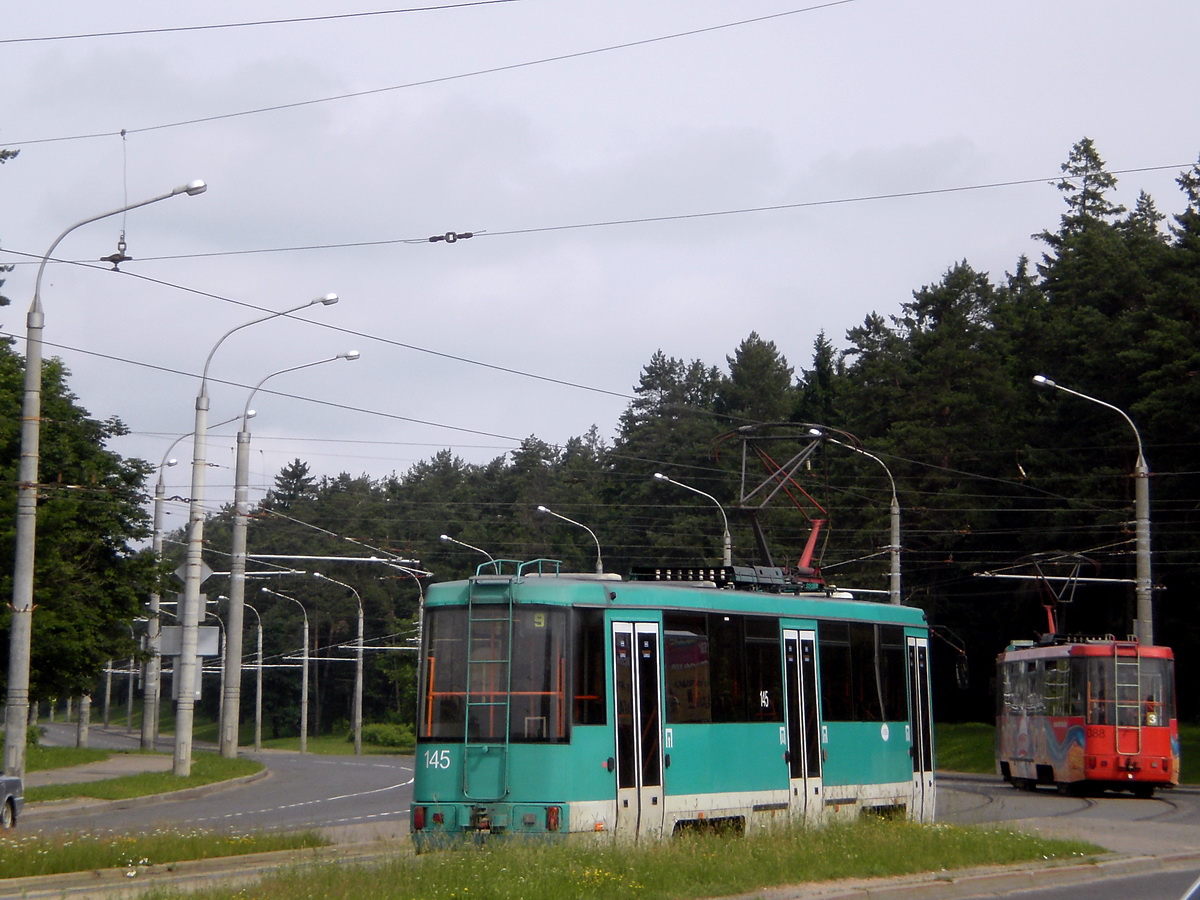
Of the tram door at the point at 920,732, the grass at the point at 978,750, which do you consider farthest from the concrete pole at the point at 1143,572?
the tram door at the point at 920,732

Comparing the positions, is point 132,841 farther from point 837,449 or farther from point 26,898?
point 837,449

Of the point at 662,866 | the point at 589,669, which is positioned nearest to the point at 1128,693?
the point at 589,669

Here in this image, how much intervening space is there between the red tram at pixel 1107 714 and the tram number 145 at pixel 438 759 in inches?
788

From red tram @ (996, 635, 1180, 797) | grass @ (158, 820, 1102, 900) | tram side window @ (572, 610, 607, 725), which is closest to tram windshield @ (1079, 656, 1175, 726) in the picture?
red tram @ (996, 635, 1180, 797)

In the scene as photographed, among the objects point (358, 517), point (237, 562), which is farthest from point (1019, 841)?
point (358, 517)

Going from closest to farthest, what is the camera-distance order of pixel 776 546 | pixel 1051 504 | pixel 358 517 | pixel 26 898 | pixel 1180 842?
pixel 26 898
pixel 1180 842
pixel 1051 504
pixel 776 546
pixel 358 517

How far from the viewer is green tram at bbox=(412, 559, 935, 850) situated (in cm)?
1443

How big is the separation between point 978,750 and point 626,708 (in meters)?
38.4

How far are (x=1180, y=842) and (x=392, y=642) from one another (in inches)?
3536

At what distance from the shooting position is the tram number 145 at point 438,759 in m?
14.7

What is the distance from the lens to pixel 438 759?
14711 mm

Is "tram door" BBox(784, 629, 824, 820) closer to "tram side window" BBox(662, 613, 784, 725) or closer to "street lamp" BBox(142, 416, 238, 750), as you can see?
"tram side window" BBox(662, 613, 784, 725)

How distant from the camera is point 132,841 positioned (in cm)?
1563

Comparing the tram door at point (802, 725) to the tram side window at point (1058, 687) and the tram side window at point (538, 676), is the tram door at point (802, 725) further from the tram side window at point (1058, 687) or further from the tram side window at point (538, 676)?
the tram side window at point (1058, 687)
